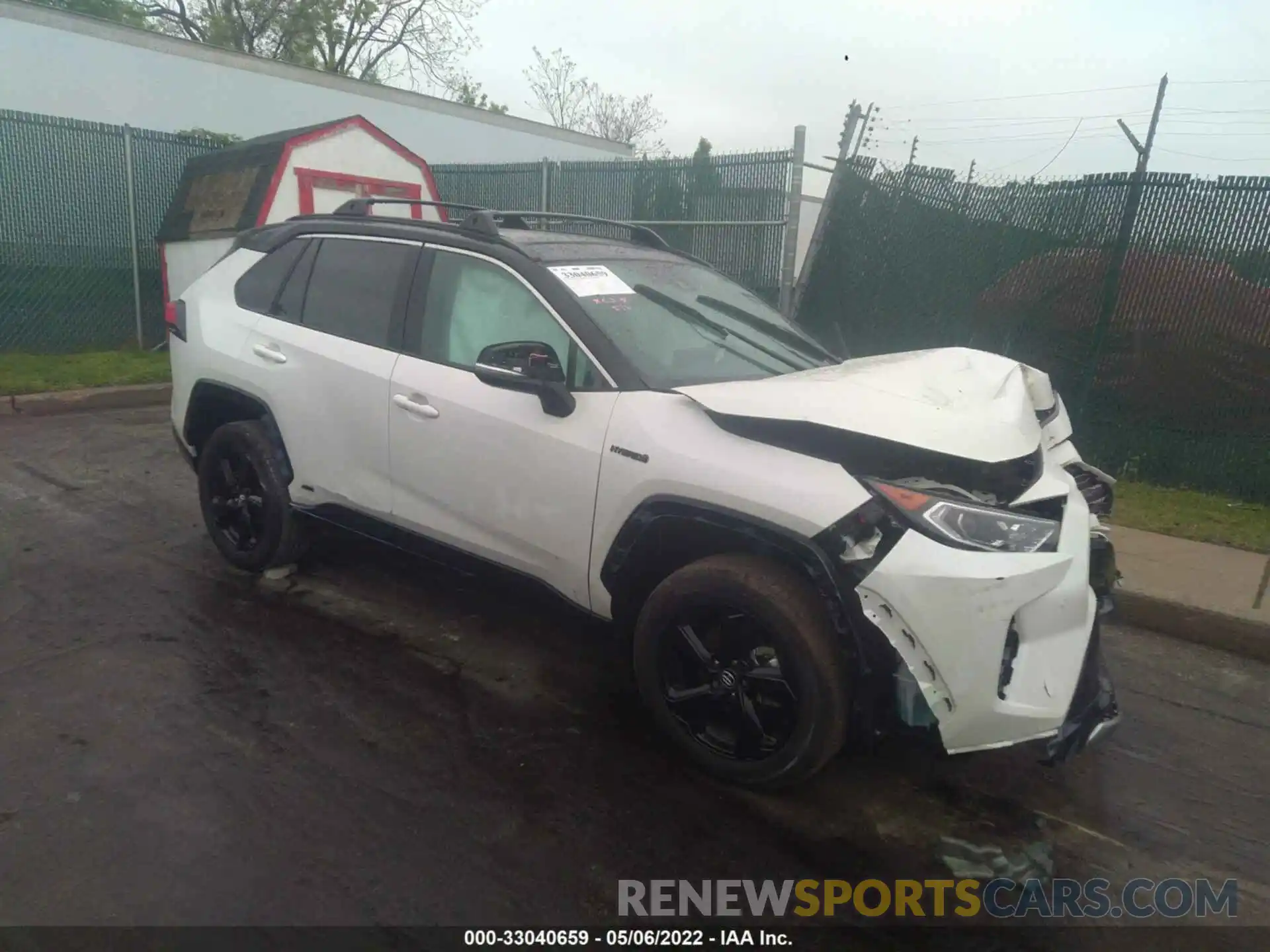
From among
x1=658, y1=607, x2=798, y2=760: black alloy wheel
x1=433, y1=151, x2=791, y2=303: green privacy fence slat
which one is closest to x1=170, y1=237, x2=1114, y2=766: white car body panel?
x1=658, y1=607, x2=798, y2=760: black alloy wheel

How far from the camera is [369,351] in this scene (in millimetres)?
3961

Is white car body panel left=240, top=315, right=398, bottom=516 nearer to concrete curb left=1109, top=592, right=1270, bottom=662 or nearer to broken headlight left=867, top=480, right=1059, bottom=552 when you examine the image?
broken headlight left=867, top=480, right=1059, bottom=552

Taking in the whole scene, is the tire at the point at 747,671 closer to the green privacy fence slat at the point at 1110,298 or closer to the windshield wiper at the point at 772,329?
the windshield wiper at the point at 772,329

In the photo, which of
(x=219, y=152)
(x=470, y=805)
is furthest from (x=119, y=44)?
(x=470, y=805)

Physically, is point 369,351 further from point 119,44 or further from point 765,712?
point 119,44

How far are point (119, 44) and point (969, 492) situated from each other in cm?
1816

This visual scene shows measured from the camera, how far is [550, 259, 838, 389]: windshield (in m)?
3.46

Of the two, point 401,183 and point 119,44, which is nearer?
point 401,183

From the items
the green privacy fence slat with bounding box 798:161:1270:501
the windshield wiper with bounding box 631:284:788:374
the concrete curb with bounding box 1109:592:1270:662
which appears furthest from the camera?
the green privacy fence slat with bounding box 798:161:1270:501

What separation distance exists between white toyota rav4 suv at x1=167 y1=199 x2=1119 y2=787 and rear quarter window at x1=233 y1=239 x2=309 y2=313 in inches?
0.8

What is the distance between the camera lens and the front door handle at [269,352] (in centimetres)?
427

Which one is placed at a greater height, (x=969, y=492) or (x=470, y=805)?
(x=969, y=492)

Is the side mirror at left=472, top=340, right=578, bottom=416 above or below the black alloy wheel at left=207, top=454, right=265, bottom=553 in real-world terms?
above

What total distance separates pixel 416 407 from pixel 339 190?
28.2ft
